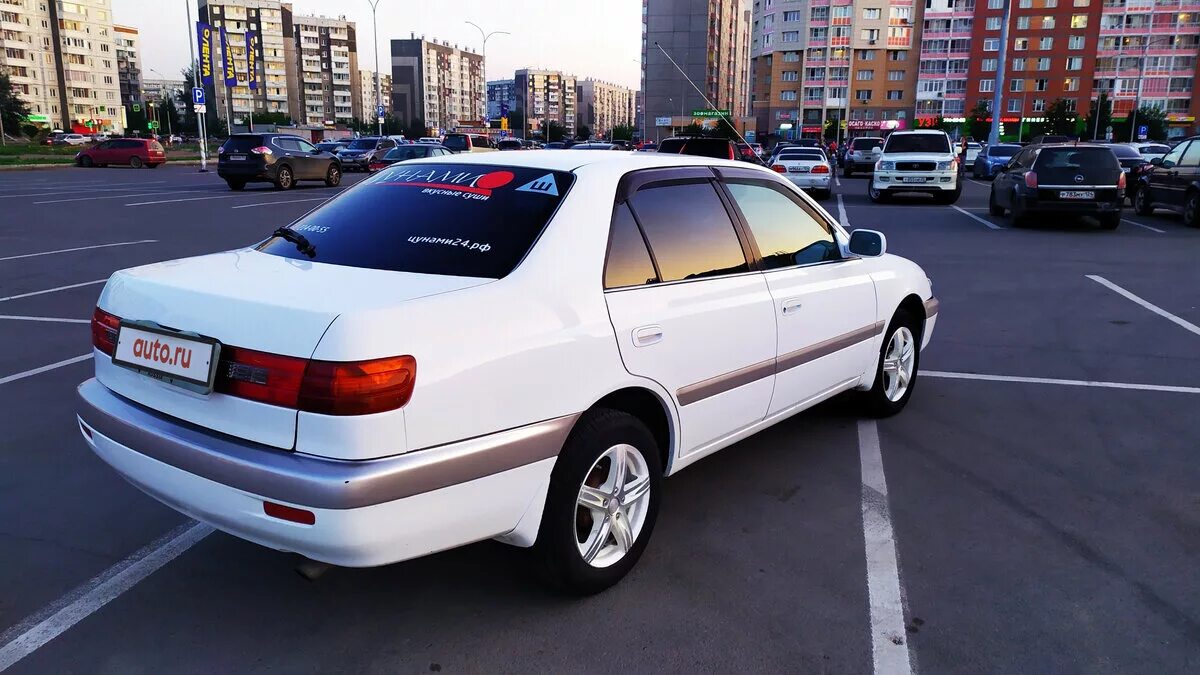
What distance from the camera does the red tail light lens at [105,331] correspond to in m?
3.03

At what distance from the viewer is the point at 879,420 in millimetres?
5227

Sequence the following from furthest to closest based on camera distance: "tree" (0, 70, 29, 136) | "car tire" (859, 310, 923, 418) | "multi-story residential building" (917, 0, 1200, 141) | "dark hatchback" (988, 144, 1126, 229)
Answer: "multi-story residential building" (917, 0, 1200, 141), "tree" (0, 70, 29, 136), "dark hatchback" (988, 144, 1126, 229), "car tire" (859, 310, 923, 418)

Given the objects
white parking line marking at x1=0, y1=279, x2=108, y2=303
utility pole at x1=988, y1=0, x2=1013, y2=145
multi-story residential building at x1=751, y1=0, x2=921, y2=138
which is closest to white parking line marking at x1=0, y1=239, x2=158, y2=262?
white parking line marking at x1=0, y1=279, x2=108, y2=303

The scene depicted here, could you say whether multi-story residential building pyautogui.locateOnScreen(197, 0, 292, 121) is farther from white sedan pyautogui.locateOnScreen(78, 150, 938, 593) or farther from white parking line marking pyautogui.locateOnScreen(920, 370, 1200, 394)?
white sedan pyautogui.locateOnScreen(78, 150, 938, 593)

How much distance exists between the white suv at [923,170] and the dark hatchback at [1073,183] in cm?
456

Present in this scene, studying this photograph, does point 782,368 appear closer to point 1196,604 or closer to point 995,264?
point 1196,604

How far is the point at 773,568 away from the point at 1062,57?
4334 inches

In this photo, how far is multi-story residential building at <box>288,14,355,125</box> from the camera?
14575cm

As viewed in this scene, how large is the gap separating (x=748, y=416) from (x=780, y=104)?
374 ft

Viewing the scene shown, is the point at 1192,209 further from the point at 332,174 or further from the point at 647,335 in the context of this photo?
the point at 332,174

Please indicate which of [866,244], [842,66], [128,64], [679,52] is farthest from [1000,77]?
[128,64]

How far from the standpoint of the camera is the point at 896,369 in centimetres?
523

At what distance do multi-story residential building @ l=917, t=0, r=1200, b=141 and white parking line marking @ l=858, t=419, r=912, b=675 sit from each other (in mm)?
98366

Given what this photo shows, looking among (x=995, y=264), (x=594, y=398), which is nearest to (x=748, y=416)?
(x=594, y=398)
